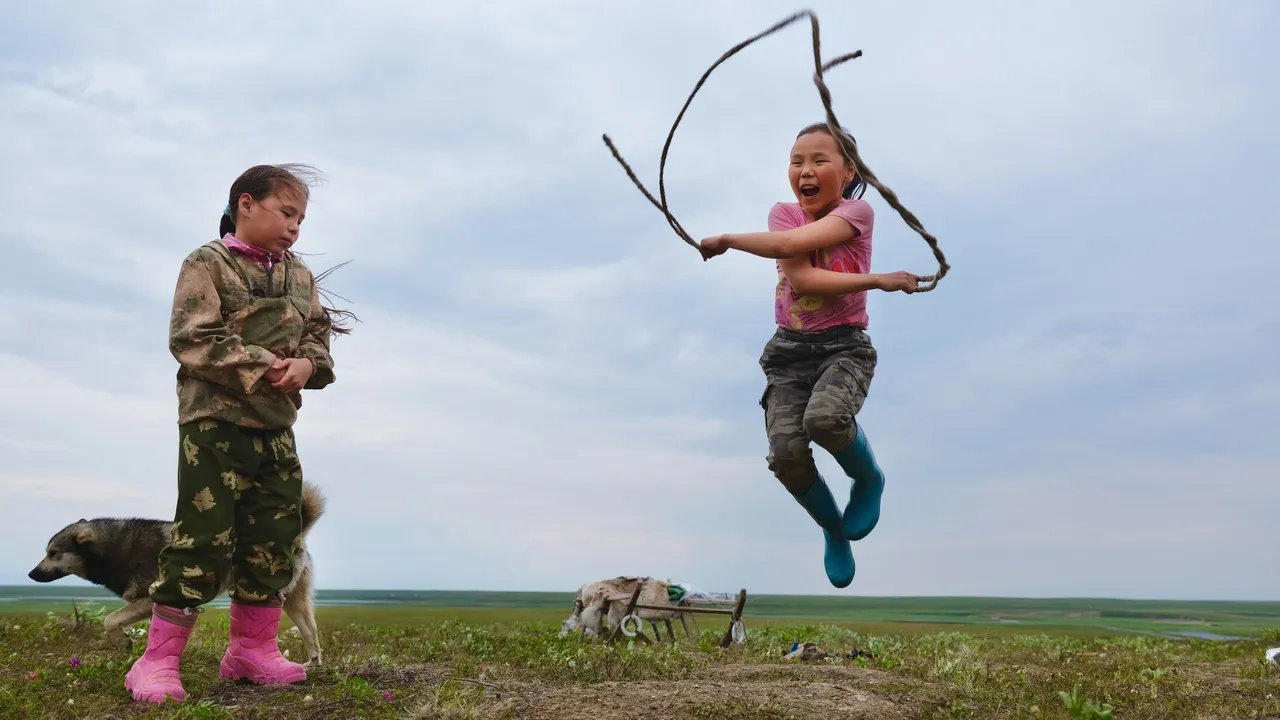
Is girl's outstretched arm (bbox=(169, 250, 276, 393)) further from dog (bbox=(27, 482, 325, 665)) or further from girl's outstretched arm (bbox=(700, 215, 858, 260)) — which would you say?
dog (bbox=(27, 482, 325, 665))

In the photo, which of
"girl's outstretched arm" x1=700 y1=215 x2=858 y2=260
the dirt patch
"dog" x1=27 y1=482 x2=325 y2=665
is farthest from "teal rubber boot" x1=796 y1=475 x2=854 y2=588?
"dog" x1=27 y1=482 x2=325 y2=665

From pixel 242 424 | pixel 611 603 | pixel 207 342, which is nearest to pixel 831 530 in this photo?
pixel 242 424

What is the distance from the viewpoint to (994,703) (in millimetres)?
6051

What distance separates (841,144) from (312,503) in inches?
207

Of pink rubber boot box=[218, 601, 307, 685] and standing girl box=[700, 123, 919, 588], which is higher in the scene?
standing girl box=[700, 123, 919, 588]

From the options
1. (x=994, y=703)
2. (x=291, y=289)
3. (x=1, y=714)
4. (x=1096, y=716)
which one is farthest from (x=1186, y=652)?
(x=1, y=714)

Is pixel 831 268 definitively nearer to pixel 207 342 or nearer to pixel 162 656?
pixel 207 342

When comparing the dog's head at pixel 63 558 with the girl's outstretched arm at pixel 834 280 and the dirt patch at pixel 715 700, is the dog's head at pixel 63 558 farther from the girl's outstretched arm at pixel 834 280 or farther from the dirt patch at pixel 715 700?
the girl's outstretched arm at pixel 834 280

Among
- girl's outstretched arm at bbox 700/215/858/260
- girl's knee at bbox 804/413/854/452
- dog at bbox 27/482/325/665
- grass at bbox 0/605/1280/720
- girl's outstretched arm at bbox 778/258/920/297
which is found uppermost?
girl's outstretched arm at bbox 700/215/858/260

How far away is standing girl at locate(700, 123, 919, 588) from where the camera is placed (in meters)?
5.12

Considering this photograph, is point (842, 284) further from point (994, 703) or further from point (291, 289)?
point (291, 289)

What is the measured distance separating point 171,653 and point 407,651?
3679mm

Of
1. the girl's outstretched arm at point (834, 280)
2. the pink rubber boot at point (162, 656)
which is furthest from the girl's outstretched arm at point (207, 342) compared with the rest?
the girl's outstretched arm at point (834, 280)

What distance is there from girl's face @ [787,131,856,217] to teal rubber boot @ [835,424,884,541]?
1386mm
